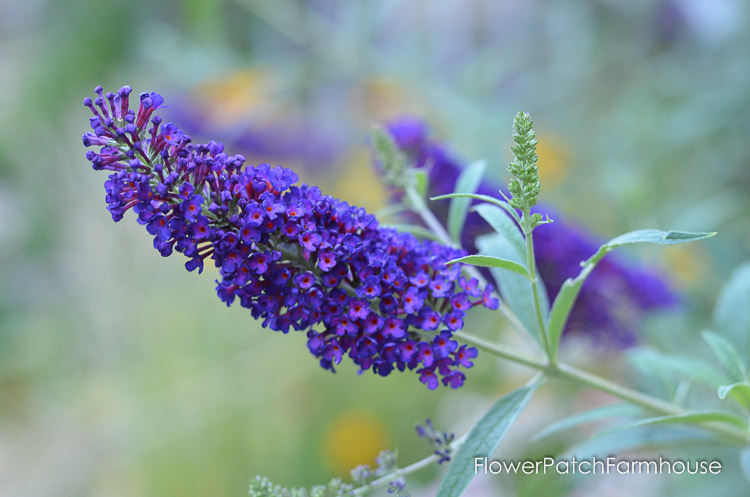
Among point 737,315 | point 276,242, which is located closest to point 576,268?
point 737,315

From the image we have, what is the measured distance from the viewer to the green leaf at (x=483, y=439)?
59cm

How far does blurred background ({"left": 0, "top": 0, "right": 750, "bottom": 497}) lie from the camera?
159cm

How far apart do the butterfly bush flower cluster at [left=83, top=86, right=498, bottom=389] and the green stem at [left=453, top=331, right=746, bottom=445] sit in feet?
0.09

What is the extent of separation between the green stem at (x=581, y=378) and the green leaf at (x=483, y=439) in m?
0.03

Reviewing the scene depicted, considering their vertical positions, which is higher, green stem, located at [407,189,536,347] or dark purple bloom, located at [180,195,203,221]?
dark purple bloom, located at [180,195,203,221]

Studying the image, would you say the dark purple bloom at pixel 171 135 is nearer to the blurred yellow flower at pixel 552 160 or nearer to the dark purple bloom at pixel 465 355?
the dark purple bloom at pixel 465 355

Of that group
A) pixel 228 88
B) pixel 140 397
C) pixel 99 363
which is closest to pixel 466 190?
pixel 140 397

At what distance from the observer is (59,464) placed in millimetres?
2504

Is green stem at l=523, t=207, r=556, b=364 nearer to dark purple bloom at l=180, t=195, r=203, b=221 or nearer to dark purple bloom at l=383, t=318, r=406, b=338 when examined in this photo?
dark purple bloom at l=383, t=318, r=406, b=338

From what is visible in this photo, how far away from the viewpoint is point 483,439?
2.02 ft

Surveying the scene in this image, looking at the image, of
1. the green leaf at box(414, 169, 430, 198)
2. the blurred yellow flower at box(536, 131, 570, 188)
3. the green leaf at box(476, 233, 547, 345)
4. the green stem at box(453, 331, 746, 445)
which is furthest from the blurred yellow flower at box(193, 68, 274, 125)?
the green stem at box(453, 331, 746, 445)

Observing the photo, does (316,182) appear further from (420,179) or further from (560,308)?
(560,308)

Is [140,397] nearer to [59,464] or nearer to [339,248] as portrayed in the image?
[59,464]

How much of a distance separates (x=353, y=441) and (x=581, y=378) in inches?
47.4
